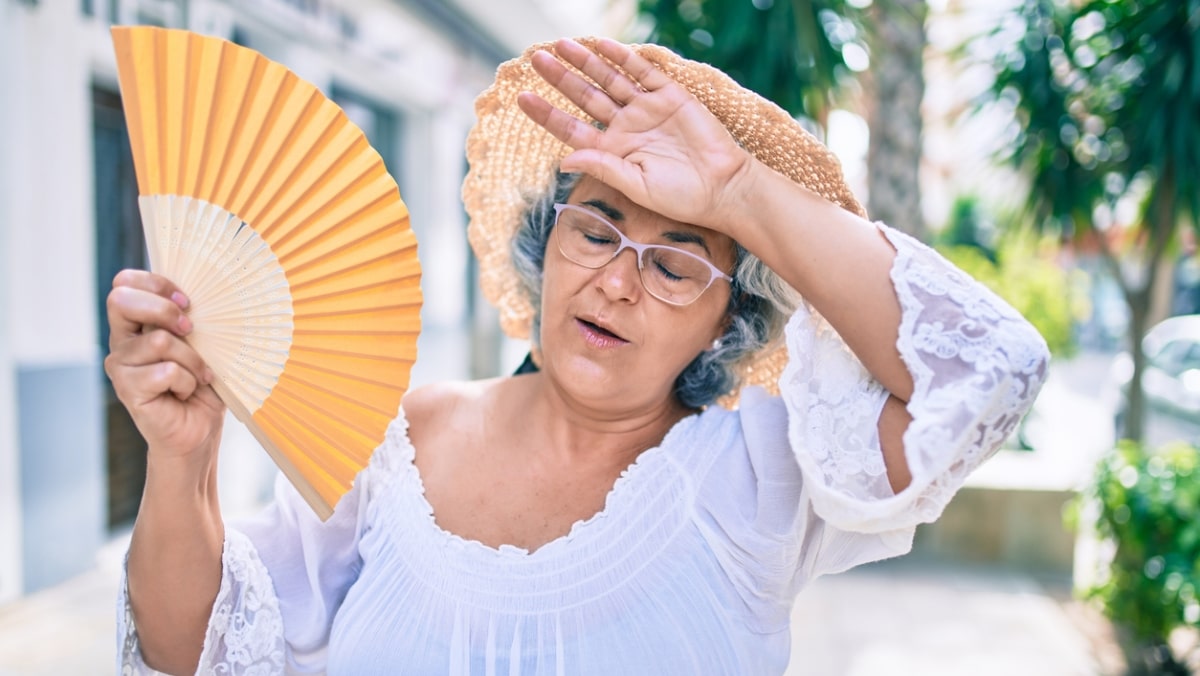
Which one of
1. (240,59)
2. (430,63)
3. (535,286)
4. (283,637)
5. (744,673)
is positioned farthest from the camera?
(430,63)

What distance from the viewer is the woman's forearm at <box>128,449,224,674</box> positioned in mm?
1235

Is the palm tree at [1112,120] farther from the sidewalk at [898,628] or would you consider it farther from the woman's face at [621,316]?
the woman's face at [621,316]

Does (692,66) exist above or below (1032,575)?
above

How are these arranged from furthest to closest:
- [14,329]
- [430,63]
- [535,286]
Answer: [430,63], [14,329], [535,286]

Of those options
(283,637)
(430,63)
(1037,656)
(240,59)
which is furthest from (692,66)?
(430,63)

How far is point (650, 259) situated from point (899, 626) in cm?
373

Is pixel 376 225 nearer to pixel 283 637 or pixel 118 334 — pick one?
pixel 118 334

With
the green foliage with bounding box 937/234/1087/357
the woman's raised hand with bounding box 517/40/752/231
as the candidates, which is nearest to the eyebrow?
the woman's raised hand with bounding box 517/40/752/231

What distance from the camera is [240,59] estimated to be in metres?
1.08

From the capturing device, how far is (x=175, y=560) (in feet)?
4.25

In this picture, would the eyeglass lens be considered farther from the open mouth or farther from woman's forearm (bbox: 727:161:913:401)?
woman's forearm (bbox: 727:161:913:401)

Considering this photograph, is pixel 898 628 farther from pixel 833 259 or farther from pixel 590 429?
pixel 833 259

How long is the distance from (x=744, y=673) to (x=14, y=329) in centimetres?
373

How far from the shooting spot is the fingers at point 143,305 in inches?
42.1
